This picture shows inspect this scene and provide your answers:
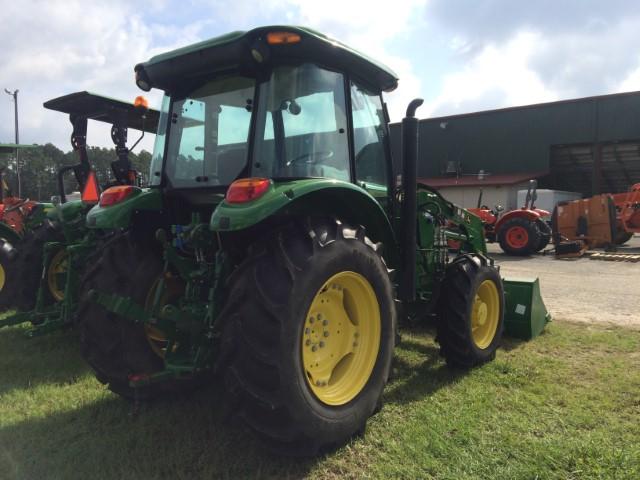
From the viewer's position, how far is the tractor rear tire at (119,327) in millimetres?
3148

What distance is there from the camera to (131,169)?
614 cm

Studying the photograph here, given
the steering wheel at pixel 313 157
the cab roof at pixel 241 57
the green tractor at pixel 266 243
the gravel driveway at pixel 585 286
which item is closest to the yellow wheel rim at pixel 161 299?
the green tractor at pixel 266 243

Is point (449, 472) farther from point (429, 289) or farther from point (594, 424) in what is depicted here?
point (429, 289)

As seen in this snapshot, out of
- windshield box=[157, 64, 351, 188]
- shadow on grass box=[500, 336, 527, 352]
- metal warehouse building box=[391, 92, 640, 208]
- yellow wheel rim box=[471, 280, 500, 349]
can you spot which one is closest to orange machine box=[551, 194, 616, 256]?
shadow on grass box=[500, 336, 527, 352]

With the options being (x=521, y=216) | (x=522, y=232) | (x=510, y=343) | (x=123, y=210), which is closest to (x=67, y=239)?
(x=123, y=210)

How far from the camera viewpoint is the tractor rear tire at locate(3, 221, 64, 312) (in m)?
5.42

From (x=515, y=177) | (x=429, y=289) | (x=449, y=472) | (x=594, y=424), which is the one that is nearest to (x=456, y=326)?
(x=429, y=289)

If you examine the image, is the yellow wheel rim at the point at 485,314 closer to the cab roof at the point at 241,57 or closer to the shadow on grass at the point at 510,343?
the shadow on grass at the point at 510,343

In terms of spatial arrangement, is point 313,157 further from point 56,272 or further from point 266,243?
point 56,272

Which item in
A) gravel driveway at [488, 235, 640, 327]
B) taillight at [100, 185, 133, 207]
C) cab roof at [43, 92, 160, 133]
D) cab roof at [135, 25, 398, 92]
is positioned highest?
cab roof at [43, 92, 160, 133]

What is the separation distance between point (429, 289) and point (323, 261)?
79.7 inches

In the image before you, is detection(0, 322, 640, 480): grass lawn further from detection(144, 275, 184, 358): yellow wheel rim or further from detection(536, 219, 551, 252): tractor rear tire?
detection(536, 219, 551, 252): tractor rear tire

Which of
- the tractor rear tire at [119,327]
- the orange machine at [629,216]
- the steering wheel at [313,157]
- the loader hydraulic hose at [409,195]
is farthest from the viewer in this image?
the orange machine at [629,216]

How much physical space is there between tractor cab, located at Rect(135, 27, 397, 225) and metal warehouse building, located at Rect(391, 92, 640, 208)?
949 inches
